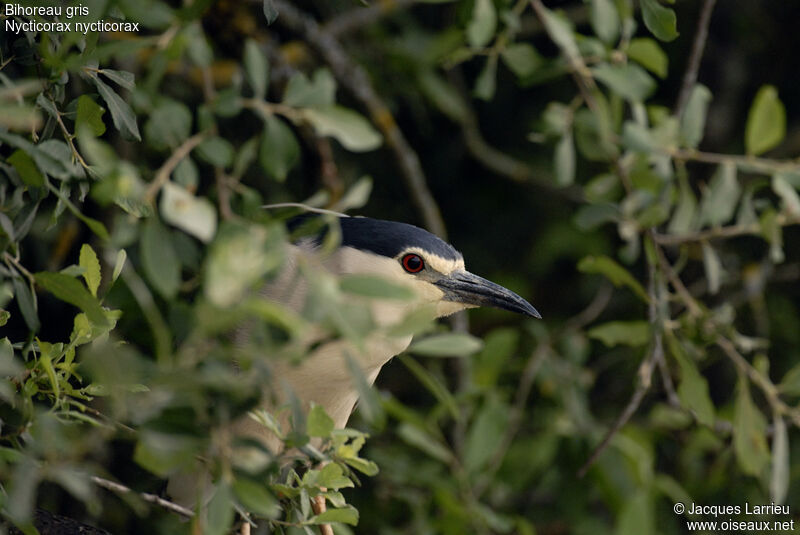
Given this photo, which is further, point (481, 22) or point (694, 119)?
point (694, 119)

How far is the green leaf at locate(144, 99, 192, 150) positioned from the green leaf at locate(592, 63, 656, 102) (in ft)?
3.28

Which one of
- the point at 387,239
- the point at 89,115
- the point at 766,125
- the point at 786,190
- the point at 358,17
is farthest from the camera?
the point at 358,17

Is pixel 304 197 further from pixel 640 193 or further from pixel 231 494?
pixel 231 494

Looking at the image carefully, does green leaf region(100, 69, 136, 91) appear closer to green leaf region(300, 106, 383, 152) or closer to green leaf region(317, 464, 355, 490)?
green leaf region(300, 106, 383, 152)

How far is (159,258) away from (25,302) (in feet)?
0.98

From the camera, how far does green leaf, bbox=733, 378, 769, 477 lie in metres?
1.92

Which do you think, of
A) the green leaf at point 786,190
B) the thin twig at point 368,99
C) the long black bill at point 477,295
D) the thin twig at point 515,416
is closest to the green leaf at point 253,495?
the green leaf at point 786,190

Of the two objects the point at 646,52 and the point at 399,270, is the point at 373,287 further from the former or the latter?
the point at 399,270

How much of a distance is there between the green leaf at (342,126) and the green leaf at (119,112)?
1.23ft

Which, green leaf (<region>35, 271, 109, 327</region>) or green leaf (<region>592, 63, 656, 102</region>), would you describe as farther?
green leaf (<region>592, 63, 656, 102</region>)

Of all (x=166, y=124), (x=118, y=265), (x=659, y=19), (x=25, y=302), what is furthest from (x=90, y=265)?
(x=659, y=19)

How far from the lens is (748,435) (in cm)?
193

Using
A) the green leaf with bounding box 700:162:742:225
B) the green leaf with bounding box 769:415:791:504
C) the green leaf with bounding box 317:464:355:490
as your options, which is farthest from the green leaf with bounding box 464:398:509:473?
the green leaf with bounding box 317:464:355:490

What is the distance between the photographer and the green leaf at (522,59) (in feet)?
6.48
